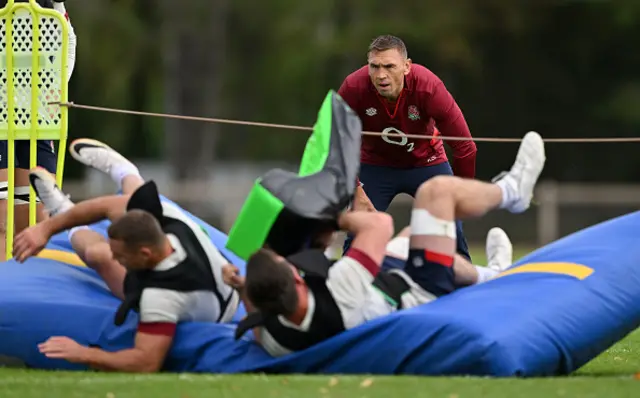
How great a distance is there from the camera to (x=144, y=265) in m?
6.21

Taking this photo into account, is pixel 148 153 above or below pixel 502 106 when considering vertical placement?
below

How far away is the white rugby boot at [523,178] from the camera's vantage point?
6.66 meters

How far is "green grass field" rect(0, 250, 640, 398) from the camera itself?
18.2 ft

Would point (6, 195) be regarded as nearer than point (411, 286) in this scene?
No

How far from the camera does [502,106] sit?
25.8 metres

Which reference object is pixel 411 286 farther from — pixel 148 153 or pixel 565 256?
pixel 148 153

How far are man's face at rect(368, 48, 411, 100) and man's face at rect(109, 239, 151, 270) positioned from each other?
2.46 meters

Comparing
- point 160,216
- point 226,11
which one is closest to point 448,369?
point 160,216

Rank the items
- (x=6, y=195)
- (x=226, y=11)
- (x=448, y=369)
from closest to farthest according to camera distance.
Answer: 1. (x=448, y=369)
2. (x=6, y=195)
3. (x=226, y=11)

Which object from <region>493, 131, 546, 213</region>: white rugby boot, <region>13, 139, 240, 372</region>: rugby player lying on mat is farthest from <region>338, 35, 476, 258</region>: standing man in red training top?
<region>13, 139, 240, 372</region>: rugby player lying on mat

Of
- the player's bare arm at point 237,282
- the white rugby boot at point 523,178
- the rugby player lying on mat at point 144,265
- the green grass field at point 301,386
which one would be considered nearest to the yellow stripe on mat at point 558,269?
the white rugby boot at point 523,178

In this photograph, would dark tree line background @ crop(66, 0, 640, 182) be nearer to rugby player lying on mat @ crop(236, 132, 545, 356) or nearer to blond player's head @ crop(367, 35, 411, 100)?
blond player's head @ crop(367, 35, 411, 100)

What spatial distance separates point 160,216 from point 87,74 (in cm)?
1944

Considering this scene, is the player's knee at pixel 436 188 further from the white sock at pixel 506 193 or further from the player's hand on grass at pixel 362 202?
the player's hand on grass at pixel 362 202
